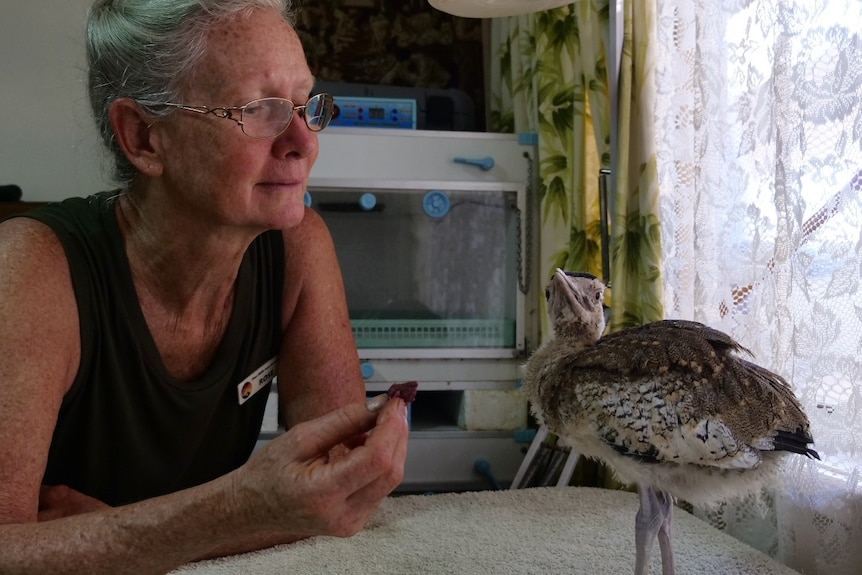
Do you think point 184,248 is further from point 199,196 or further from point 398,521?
point 398,521

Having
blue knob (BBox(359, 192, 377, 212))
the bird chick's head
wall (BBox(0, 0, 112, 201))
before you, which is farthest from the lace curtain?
wall (BBox(0, 0, 112, 201))

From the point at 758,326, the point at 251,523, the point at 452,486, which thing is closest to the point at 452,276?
the point at 452,486

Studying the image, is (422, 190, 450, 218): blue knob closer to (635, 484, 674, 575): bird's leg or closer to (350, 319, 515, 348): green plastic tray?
(350, 319, 515, 348): green plastic tray

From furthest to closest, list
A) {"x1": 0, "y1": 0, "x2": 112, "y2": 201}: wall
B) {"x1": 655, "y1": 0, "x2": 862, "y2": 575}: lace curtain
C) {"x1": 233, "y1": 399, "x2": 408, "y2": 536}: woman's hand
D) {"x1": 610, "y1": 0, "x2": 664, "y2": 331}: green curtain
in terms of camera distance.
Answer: {"x1": 0, "y1": 0, "x2": 112, "y2": 201}: wall
{"x1": 610, "y1": 0, "x2": 664, "y2": 331}: green curtain
{"x1": 655, "y1": 0, "x2": 862, "y2": 575}: lace curtain
{"x1": 233, "y1": 399, "x2": 408, "y2": 536}: woman's hand

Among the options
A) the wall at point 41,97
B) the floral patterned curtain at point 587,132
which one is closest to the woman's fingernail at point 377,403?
the floral patterned curtain at point 587,132

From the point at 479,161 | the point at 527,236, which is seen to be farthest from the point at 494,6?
the point at 527,236

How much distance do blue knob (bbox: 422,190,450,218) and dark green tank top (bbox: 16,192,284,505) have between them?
87 cm

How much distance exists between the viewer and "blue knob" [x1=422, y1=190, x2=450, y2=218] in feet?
6.37

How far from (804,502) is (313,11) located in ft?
7.42

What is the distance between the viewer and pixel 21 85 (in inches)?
92.8

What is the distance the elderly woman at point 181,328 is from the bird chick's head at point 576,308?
298mm

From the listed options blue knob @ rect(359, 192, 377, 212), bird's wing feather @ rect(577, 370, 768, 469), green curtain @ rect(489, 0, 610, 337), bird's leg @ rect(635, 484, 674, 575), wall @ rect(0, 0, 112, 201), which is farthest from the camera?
wall @ rect(0, 0, 112, 201)

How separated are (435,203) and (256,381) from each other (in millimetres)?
969

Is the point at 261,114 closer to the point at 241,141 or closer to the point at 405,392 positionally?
the point at 241,141
